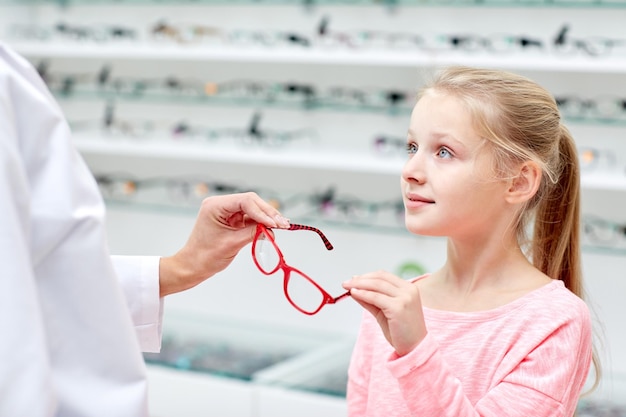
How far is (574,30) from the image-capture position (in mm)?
3045

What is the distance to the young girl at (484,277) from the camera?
1354 mm

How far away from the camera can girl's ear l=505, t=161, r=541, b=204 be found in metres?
1.54

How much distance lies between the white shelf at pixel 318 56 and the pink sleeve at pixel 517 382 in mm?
1526

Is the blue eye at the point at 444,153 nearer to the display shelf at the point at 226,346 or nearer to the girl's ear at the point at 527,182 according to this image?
the girl's ear at the point at 527,182

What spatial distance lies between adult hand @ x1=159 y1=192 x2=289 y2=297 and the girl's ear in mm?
392

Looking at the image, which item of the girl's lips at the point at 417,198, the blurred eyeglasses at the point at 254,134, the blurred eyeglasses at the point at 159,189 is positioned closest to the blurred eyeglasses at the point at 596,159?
the blurred eyeglasses at the point at 254,134

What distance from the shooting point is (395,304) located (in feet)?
4.30

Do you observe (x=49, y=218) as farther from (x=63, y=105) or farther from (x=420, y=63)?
(x=63, y=105)

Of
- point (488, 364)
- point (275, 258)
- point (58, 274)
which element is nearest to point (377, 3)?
point (275, 258)

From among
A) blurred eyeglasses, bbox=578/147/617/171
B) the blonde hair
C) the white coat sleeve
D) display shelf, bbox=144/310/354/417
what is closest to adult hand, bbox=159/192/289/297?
the white coat sleeve

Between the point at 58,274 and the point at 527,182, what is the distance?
32.1 inches

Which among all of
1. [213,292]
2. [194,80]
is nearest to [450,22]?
[194,80]

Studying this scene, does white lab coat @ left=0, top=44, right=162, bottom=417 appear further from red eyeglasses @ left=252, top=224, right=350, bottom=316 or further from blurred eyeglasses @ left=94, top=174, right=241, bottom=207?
blurred eyeglasses @ left=94, top=174, right=241, bottom=207

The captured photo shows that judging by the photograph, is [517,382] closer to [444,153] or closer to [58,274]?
[444,153]
